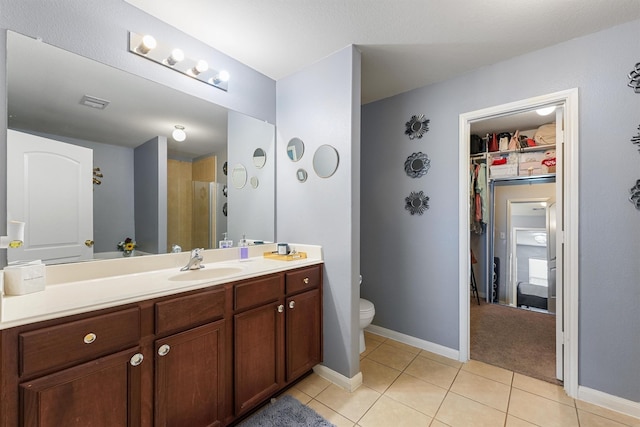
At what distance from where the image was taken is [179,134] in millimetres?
1860

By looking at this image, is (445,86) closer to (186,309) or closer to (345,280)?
(345,280)

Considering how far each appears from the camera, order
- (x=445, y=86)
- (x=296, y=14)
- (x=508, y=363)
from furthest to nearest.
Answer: (x=445, y=86) → (x=508, y=363) → (x=296, y=14)

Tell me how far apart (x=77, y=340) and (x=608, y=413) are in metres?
2.83

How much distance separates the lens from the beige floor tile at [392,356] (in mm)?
2215

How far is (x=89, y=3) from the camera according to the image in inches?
55.0

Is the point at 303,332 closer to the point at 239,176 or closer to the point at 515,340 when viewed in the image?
the point at 239,176

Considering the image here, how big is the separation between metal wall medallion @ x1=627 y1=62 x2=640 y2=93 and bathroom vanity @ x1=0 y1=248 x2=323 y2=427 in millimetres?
2300

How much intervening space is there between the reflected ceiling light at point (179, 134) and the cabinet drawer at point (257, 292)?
3.63 ft

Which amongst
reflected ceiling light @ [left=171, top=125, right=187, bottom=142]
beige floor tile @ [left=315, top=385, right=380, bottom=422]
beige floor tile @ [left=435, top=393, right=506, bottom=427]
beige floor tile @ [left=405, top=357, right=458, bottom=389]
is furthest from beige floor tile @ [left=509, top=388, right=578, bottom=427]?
reflected ceiling light @ [left=171, top=125, right=187, bottom=142]

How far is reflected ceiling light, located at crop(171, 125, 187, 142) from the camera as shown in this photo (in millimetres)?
1836

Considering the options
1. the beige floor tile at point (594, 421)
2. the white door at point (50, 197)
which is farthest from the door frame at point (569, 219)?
the white door at point (50, 197)

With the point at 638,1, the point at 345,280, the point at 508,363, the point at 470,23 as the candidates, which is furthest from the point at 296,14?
the point at 508,363

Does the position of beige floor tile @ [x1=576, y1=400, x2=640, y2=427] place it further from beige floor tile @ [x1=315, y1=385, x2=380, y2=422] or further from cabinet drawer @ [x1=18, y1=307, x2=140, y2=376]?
cabinet drawer @ [x1=18, y1=307, x2=140, y2=376]

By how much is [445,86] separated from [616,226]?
5.11 ft
